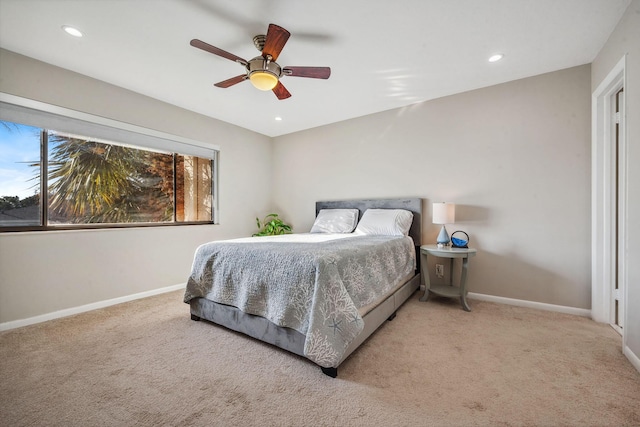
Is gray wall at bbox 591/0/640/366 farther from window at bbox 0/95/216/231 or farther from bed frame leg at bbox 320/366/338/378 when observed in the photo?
window at bbox 0/95/216/231

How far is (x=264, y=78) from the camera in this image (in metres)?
1.99

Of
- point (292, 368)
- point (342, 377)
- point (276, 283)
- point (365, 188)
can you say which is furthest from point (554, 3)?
point (292, 368)

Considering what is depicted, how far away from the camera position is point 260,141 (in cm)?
458

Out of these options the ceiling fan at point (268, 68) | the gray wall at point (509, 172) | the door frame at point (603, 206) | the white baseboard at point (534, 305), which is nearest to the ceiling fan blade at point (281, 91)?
the ceiling fan at point (268, 68)

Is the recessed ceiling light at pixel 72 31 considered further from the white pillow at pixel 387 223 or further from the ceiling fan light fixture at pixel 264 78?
the white pillow at pixel 387 223

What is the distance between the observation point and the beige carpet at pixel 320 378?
4.06ft

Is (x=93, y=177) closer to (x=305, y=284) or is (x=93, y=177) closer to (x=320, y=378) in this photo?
(x=305, y=284)

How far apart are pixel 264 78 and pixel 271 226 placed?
2.69 m

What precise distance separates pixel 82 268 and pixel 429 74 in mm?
4146

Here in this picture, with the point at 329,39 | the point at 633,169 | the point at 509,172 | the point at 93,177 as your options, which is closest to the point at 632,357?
the point at 633,169

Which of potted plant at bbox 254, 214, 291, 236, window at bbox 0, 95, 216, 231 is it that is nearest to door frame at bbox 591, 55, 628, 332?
potted plant at bbox 254, 214, 291, 236

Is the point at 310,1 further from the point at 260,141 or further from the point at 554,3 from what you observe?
the point at 260,141

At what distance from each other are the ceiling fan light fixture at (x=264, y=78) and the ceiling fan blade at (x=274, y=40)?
12cm

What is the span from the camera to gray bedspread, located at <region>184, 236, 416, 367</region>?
4.99 feet
